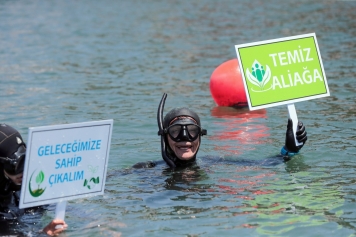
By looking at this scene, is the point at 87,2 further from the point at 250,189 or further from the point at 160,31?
the point at 250,189

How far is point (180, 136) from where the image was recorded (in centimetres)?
775

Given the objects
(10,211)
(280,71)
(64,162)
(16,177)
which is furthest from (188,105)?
(64,162)

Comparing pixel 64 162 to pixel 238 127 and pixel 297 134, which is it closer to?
pixel 297 134

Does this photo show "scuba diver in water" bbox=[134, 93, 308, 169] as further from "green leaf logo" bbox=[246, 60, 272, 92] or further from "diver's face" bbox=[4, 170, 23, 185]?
"diver's face" bbox=[4, 170, 23, 185]

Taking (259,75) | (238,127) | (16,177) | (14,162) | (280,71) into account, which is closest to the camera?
(14,162)

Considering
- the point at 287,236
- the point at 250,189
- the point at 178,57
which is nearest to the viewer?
the point at 287,236

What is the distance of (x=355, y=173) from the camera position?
27.0ft

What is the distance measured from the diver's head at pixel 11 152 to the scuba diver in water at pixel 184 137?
2.20 m

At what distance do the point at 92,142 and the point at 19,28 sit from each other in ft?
60.2

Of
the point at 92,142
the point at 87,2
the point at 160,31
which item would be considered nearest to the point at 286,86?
the point at 92,142

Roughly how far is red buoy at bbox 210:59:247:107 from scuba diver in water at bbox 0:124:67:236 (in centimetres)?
617

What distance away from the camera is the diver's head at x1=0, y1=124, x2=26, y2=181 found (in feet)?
19.0

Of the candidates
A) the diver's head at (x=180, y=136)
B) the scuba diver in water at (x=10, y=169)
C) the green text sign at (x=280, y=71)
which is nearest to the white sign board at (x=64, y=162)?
the scuba diver in water at (x=10, y=169)

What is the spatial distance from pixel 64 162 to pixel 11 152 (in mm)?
521
